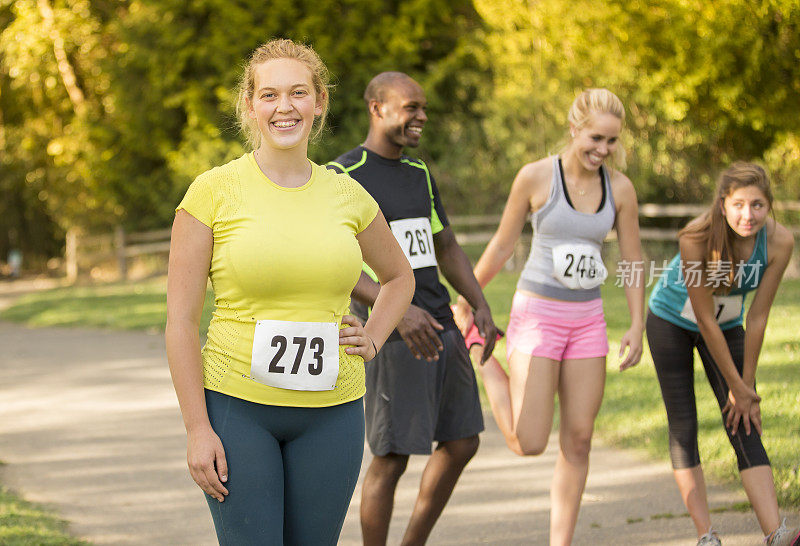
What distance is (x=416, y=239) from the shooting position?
13.4 ft

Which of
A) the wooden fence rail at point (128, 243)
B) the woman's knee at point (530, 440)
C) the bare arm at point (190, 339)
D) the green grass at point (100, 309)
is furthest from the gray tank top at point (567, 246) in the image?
the wooden fence rail at point (128, 243)

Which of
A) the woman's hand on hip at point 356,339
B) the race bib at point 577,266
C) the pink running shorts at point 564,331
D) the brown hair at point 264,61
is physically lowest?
the pink running shorts at point 564,331

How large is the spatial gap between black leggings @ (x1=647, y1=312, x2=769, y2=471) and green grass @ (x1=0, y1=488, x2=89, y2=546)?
109 inches

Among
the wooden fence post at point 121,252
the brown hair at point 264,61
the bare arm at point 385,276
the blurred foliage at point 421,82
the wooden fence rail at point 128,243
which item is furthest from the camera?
the wooden fence post at point 121,252

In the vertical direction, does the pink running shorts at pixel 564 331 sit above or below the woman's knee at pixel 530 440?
above

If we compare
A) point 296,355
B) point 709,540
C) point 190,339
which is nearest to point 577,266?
point 709,540

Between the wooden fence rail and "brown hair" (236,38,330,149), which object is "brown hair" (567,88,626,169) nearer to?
"brown hair" (236,38,330,149)

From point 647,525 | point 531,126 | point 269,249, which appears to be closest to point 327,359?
point 269,249

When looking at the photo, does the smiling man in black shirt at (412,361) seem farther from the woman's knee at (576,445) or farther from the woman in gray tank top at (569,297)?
the woman's knee at (576,445)

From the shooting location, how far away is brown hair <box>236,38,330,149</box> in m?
2.78

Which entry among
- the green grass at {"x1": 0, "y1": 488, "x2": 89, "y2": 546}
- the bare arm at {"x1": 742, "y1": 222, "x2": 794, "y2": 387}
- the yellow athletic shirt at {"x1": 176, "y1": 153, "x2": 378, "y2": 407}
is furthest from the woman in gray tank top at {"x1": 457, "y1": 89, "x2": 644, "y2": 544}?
the green grass at {"x1": 0, "y1": 488, "x2": 89, "y2": 546}

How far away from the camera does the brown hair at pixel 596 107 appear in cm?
436

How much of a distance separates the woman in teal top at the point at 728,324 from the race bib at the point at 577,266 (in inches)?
15.0

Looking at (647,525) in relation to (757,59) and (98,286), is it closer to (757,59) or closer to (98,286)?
(757,59)
